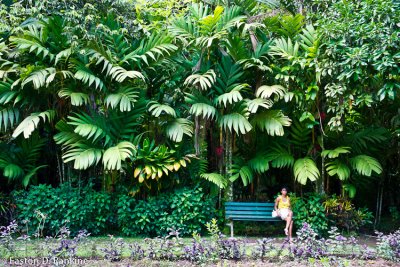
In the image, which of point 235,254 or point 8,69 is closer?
point 235,254

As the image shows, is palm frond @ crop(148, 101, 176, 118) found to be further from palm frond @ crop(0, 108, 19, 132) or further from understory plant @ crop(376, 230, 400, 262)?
understory plant @ crop(376, 230, 400, 262)

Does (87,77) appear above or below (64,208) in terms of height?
above

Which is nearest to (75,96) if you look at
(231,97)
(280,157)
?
(231,97)

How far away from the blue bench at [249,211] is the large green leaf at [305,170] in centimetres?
63

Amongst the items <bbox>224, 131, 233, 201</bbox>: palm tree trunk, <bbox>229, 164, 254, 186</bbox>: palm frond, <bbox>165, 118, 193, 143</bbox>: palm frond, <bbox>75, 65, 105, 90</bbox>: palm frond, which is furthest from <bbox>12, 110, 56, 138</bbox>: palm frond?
<bbox>229, 164, 254, 186</bbox>: palm frond

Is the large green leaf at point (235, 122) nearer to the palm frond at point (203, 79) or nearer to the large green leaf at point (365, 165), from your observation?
the palm frond at point (203, 79)

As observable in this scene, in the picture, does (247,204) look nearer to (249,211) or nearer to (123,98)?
(249,211)

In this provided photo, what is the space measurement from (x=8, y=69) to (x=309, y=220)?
5.28 meters

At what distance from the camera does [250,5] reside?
24.3 ft

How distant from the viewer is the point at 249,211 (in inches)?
262

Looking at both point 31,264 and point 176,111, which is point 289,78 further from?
point 31,264

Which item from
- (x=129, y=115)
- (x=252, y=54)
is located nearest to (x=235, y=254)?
(x=129, y=115)

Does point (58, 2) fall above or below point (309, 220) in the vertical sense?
above

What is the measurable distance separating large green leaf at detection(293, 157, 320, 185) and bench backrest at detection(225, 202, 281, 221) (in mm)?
634
